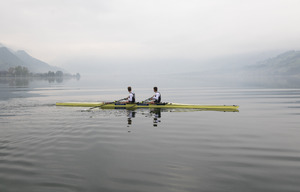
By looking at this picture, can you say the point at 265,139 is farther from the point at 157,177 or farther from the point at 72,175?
the point at 72,175

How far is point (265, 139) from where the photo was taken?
1191cm

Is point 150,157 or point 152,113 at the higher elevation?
point 152,113

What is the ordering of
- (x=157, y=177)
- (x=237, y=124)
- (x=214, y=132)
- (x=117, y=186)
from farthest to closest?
1. (x=237, y=124)
2. (x=214, y=132)
3. (x=157, y=177)
4. (x=117, y=186)

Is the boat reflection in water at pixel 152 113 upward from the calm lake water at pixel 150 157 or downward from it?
upward

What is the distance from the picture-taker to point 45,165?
28.0 ft

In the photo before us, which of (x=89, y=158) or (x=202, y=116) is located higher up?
(x=202, y=116)

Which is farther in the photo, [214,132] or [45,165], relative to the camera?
[214,132]

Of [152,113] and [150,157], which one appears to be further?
[152,113]

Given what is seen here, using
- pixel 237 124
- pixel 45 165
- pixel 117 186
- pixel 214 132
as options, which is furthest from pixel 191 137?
pixel 45 165

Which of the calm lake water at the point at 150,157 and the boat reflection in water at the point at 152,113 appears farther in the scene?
the boat reflection in water at the point at 152,113

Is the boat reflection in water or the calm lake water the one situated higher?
the boat reflection in water

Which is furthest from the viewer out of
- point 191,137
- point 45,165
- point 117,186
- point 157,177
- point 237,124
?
point 237,124

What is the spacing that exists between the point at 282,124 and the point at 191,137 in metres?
7.95

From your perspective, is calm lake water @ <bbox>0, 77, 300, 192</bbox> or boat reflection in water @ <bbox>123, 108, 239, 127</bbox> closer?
calm lake water @ <bbox>0, 77, 300, 192</bbox>
